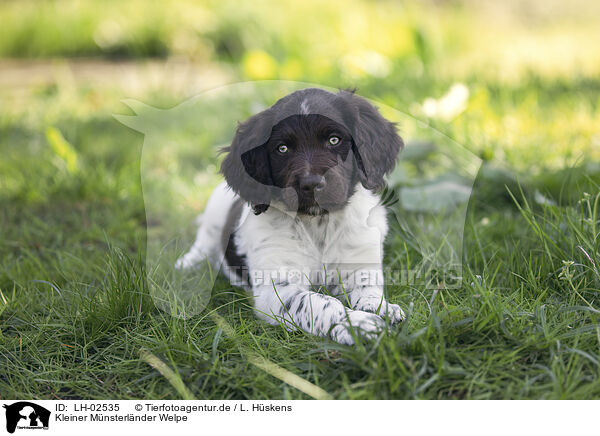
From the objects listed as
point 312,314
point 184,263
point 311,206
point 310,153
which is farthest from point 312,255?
point 184,263

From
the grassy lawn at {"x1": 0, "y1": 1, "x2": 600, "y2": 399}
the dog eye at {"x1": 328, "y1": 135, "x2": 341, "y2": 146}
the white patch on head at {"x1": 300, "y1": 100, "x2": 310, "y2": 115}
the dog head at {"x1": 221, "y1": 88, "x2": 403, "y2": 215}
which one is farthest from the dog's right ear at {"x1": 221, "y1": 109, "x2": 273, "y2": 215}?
the grassy lawn at {"x1": 0, "y1": 1, "x2": 600, "y2": 399}

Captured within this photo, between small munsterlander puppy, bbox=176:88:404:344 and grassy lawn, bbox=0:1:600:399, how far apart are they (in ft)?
0.56

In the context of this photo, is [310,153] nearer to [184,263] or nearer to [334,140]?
[334,140]

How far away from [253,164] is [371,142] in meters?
0.63

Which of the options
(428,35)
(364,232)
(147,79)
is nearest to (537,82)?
(428,35)

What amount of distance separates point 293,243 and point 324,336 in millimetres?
603

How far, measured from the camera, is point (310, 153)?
2.89 m

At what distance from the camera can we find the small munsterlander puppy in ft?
9.43

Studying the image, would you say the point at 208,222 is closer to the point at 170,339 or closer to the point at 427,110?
the point at 170,339

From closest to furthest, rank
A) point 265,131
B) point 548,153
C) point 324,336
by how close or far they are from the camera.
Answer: point 324,336
point 265,131
point 548,153

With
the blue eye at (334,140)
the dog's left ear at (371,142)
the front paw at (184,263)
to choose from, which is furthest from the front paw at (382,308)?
the front paw at (184,263)

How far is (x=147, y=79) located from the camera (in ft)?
27.0
